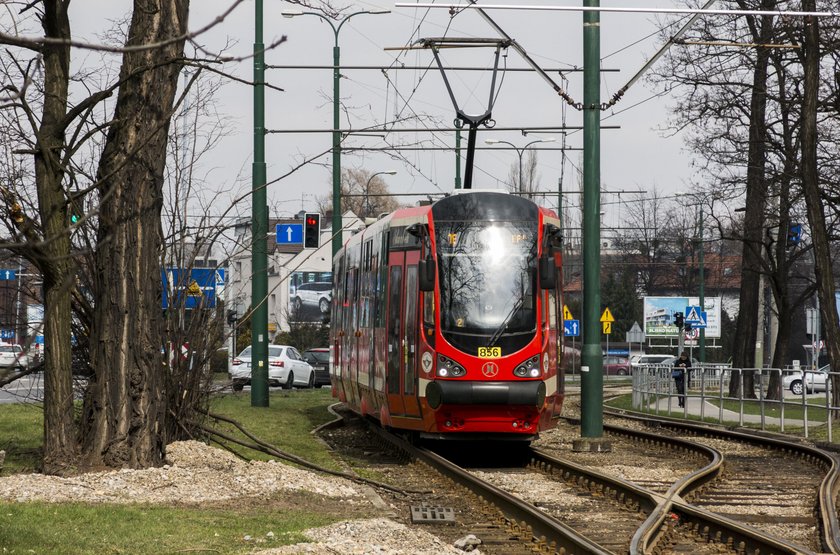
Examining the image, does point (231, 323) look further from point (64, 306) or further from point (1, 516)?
point (1, 516)

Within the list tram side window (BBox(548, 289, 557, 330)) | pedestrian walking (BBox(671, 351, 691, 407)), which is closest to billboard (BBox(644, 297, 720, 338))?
pedestrian walking (BBox(671, 351, 691, 407))

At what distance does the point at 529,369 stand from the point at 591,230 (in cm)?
450

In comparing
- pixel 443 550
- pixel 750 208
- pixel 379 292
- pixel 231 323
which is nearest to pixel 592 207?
pixel 379 292

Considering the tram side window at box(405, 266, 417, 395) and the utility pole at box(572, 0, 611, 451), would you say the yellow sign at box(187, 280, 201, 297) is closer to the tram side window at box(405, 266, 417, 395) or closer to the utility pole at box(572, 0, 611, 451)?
the tram side window at box(405, 266, 417, 395)

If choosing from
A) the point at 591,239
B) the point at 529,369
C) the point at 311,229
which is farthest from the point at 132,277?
the point at 311,229

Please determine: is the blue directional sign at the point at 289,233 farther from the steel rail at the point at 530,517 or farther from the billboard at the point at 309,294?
the billboard at the point at 309,294

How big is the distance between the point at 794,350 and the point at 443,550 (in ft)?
323

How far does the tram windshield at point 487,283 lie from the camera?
666 inches

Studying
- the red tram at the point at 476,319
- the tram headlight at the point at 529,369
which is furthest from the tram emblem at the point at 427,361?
the tram headlight at the point at 529,369

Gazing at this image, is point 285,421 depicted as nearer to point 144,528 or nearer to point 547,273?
point 547,273

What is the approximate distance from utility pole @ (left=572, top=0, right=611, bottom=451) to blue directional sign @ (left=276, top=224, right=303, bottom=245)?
12728 millimetres

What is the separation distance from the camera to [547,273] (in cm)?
1706

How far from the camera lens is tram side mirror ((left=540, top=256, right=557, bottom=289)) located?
17047mm

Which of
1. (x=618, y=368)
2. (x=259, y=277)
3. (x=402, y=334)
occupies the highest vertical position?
(x=259, y=277)
